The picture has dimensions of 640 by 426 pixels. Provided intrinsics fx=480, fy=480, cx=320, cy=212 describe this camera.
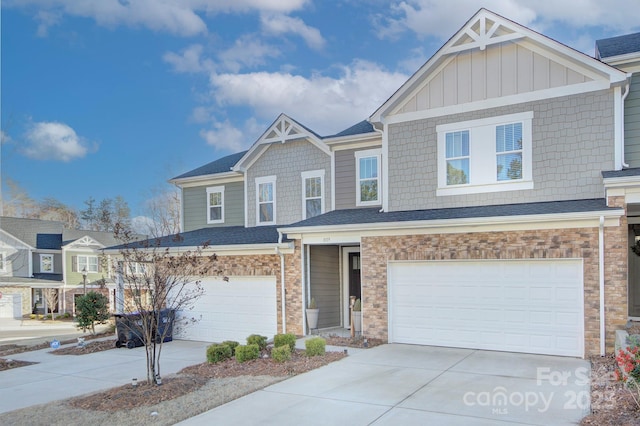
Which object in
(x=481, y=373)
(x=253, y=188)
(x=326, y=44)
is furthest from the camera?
(x=326, y=44)

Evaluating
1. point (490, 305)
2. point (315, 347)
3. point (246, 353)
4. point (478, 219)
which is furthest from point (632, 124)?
point (246, 353)

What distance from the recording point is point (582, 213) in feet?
30.9

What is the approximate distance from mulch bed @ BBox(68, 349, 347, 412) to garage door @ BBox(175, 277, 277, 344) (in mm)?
3337

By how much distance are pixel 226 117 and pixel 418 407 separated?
36477 mm

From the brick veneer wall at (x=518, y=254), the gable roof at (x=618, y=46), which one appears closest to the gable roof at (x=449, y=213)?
the brick veneer wall at (x=518, y=254)

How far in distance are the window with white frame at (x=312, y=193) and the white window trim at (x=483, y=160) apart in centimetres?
461

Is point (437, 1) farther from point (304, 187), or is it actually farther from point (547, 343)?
point (547, 343)

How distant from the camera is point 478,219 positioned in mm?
10508

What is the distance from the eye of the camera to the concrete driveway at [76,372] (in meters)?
8.59

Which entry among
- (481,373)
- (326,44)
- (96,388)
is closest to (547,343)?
(481,373)

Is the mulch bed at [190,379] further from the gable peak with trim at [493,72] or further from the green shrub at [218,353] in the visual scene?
the gable peak with trim at [493,72]

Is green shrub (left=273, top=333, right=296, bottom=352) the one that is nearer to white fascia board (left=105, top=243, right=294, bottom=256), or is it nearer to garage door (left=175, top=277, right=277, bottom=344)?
garage door (left=175, top=277, right=277, bottom=344)

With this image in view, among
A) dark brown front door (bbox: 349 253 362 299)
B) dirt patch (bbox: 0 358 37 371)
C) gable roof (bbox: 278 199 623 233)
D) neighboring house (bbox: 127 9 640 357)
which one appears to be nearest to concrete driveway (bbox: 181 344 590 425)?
neighboring house (bbox: 127 9 640 357)

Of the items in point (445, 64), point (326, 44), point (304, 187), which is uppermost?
point (326, 44)
